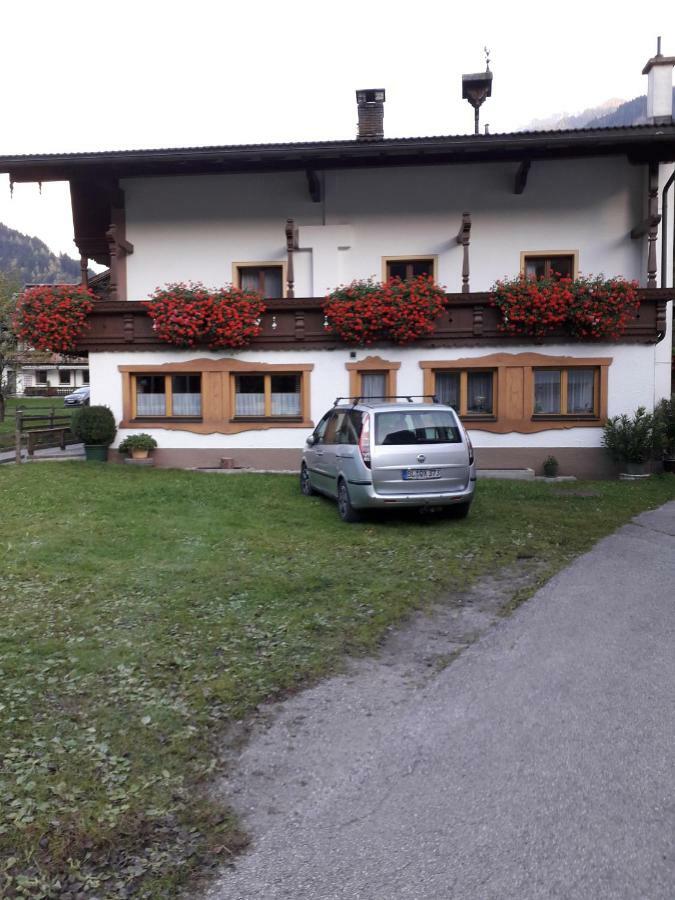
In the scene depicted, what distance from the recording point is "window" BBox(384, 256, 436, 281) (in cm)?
1800

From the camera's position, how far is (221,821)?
3395mm

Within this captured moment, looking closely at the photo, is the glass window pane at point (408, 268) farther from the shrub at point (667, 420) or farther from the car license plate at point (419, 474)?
the car license plate at point (419, 474)

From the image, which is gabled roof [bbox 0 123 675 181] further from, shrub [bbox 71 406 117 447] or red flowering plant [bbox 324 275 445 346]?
shrub [bbox 71 406 117 447]

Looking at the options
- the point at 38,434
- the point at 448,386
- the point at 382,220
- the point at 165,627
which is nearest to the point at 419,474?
the point at 165,627

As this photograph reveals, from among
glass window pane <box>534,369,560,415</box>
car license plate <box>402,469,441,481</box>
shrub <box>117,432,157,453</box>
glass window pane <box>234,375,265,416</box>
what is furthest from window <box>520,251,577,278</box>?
shrub <box>117,432,157,453</box>

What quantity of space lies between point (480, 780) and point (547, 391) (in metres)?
14.2

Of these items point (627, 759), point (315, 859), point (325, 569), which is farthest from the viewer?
point (325, 569)

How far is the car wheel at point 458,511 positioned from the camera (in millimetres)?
11219

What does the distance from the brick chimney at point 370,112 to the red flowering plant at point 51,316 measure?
31.8 ft

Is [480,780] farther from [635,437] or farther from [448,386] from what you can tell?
[448,386]

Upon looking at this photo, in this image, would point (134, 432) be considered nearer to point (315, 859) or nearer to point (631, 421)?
point (631, 421)

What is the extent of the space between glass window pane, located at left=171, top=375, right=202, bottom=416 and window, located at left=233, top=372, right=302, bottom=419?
841 millimetres

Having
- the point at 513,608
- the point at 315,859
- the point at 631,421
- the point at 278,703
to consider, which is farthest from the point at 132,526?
the point at 631,421

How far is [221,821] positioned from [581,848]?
1.45 meters
